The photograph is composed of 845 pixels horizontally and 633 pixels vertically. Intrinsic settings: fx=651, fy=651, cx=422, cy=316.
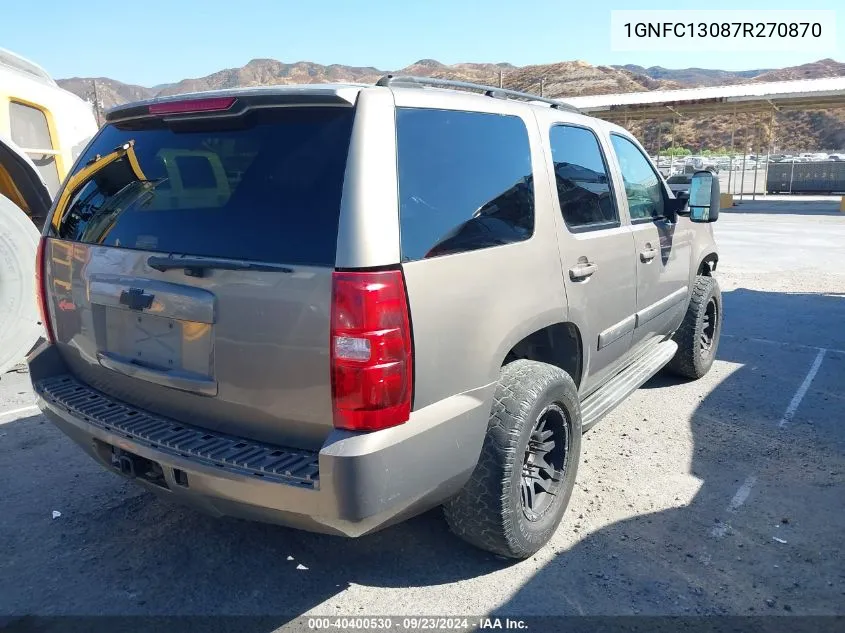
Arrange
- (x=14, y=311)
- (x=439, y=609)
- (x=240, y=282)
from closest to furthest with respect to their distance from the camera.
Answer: (x=240, y=282) < (x=439, y=609) < (x=14, y=311)

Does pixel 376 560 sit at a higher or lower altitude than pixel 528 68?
lower

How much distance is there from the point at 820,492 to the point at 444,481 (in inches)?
95.4

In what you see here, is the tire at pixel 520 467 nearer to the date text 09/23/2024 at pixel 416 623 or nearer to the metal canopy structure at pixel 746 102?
the date text 09/23/2024 at pixel 416 623

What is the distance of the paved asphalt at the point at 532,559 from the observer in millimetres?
2680

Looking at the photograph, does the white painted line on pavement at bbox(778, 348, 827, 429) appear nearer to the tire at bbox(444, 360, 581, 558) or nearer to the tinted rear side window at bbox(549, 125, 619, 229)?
the tinted rear side window at bbox(549, 125, 619, 229)

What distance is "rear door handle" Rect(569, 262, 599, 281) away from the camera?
3154mm

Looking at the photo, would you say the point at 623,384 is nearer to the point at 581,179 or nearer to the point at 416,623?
the point at 581,179

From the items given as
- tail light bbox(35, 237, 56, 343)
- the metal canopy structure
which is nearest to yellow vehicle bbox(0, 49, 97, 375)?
tail light bbox(35, 237, 56, 343)

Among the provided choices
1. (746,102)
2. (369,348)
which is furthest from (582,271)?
(746,102)

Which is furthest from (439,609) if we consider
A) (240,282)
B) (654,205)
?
(654,205)

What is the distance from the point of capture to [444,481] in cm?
239

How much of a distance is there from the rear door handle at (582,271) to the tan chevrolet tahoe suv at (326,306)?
0.02 m

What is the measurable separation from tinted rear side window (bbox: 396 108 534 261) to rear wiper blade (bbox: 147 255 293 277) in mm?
457

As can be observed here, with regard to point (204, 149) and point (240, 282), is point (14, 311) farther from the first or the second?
point (240, 282)
